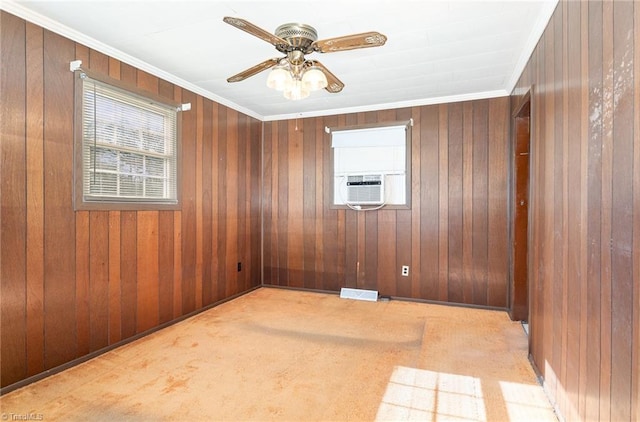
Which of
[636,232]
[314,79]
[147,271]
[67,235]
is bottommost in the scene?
[147,271]

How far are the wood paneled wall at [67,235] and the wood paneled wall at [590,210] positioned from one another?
306 cm

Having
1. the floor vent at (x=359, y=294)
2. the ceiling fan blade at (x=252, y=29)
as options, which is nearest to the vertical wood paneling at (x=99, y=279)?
the ceiling fan blade at (x=252, y=29)

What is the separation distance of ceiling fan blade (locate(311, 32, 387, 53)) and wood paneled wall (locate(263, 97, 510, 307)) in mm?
2265

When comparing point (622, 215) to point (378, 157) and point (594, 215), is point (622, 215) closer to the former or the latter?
point (594, 215)

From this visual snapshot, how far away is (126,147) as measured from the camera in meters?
2.78

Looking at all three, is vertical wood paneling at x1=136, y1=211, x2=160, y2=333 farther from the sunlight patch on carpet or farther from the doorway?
the doorway

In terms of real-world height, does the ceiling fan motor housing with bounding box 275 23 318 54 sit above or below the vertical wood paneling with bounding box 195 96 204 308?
above

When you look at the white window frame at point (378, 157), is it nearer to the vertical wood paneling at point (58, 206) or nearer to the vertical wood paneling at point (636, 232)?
the vertical wood paneling at point (58, 206)

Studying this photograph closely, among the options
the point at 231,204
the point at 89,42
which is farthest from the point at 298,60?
the point at 231,204

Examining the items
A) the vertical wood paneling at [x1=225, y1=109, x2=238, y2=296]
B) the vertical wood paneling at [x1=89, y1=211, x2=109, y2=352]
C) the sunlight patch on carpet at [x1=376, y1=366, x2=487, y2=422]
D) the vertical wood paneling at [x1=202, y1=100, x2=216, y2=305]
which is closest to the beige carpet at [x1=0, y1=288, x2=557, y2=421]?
the sunlight patch on carpet at [x1=376, y1=366, x2=487, y2=422]

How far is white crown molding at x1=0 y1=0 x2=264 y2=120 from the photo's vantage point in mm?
2064

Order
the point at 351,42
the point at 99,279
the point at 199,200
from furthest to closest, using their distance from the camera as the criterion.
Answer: the point at 199,200, the point at 99,279, the point at 351,42

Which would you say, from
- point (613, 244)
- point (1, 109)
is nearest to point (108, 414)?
point (1, 109)

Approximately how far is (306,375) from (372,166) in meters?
2.55
